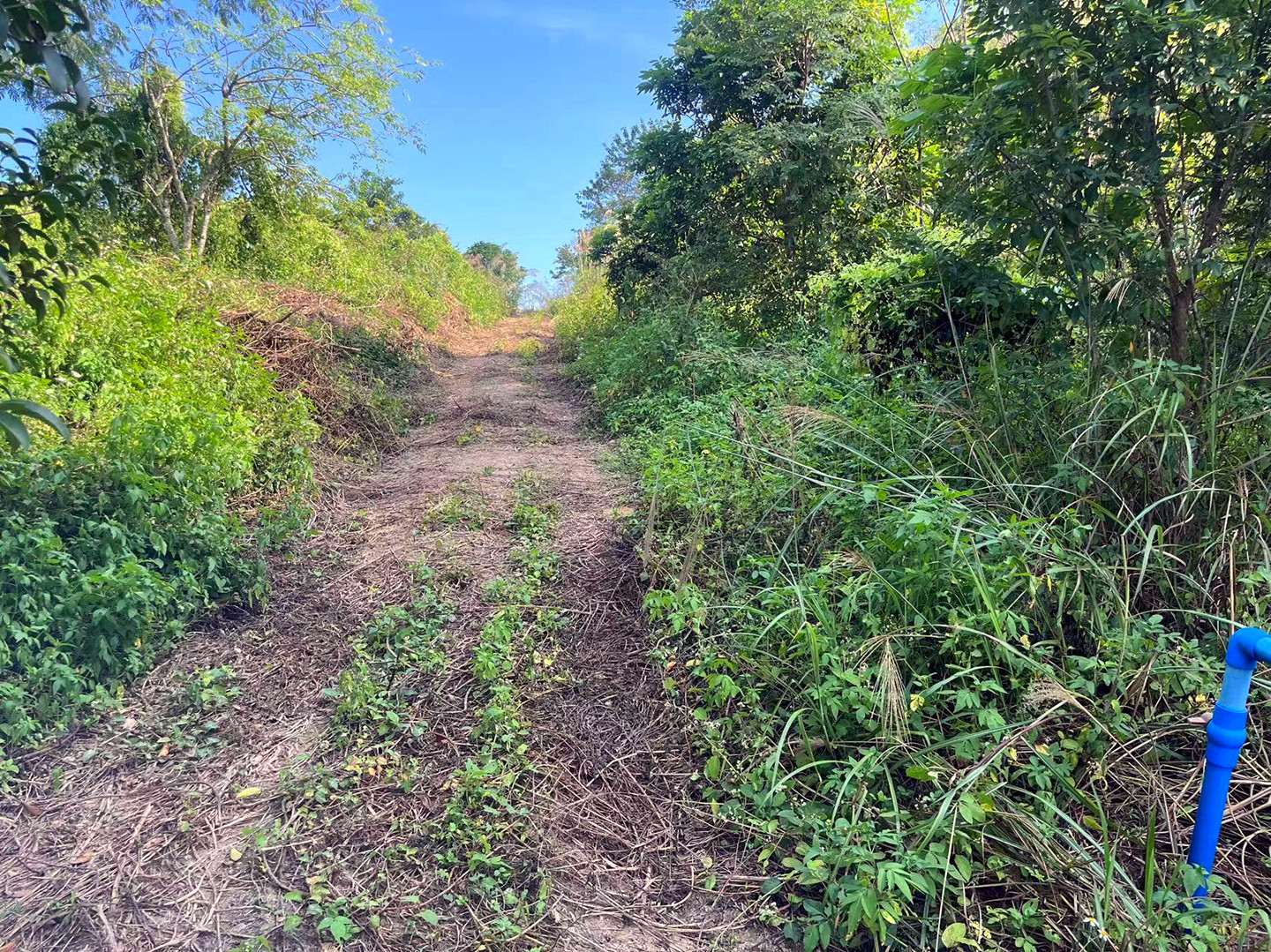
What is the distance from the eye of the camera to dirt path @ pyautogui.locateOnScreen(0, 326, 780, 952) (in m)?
1.76

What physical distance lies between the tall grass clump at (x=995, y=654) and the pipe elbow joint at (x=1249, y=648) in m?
0.39

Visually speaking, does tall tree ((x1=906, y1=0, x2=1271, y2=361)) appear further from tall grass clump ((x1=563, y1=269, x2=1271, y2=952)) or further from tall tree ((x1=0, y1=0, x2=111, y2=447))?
tall tree ((x1=0, y1=0, x2=111, y2=447))

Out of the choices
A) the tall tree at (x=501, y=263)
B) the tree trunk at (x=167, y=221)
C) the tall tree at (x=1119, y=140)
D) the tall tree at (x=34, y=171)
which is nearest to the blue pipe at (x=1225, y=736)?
the tall tree at (x=1119, y=140)

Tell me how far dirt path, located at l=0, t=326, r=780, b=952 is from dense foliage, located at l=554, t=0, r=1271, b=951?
276 millimetres

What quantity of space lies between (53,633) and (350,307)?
6.19m

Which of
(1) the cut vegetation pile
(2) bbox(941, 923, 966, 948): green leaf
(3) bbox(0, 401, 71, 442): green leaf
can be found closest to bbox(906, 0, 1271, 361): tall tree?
(2) bbox(941, 923, 966, 948): green leaf

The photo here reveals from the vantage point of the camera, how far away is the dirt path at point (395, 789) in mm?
1761

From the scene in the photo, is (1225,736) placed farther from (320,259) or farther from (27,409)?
(320,259)

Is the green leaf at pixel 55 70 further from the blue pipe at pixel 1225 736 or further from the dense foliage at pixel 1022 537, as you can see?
the blue pipe at pixel 1225 736

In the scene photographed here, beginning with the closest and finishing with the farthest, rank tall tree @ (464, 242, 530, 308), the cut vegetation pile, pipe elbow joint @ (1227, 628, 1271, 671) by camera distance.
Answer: pipe elbow joint @ (1227, 628, 1271, 671) → the cut vegetation pile → tall tree @ (464, 242, 530, 308)

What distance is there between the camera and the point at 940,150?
341cm

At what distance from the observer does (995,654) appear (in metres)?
1.99

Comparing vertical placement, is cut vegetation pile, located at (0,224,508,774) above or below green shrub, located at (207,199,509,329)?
below

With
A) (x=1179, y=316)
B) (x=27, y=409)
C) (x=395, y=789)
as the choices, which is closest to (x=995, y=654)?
(x=1179, y=316)
